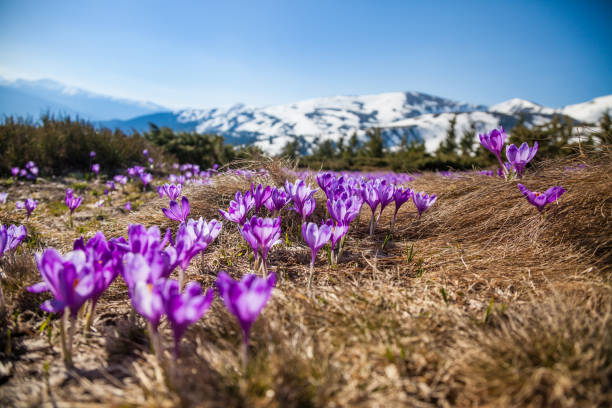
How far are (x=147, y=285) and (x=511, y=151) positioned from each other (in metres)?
2.90

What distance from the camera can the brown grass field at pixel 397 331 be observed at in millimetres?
995

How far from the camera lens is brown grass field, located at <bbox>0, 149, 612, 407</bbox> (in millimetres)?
995

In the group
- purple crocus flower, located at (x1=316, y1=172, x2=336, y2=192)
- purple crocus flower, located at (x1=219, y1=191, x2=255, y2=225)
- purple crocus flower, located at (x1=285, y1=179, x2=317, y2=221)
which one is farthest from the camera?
purple crocus flower, located at (x1=316, y1=172, x2=336, y2=192)

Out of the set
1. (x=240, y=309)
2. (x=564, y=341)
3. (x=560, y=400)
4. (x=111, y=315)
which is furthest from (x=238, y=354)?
(x=564, y=341)

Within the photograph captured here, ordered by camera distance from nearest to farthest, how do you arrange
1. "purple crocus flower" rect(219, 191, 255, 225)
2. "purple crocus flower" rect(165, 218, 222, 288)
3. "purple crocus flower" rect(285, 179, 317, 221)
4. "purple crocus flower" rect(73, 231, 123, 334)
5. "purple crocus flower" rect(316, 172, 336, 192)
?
"purple crocus flower" rect(73, 231, 123, 334)
"purple crocus flower" rect(165, 218, 222, 288)
"purple crocus flower" rect(219, 191, 255, 225)
"purple crocus flower" rect(285, 179, 317, 221)
"purple crocus flower" rect(316, 172, 336, 192)

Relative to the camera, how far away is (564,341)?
1.08 m

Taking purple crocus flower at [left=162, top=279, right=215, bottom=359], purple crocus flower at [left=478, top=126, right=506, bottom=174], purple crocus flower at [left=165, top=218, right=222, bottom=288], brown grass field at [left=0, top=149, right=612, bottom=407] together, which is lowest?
brown grass field at [left=0, top=149, right=612, bottom=407]

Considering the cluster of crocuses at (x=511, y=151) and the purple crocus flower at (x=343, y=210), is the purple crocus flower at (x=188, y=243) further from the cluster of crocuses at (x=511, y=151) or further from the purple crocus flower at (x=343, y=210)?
the cluster of crocuses at (x=511, y=151)

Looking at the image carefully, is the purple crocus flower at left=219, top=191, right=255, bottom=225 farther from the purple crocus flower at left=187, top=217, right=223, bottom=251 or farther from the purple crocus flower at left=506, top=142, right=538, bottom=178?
the purple crocus flower at left=506, top=142, right=538, bottom=178

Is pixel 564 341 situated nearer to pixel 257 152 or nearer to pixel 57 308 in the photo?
pixel 57 308

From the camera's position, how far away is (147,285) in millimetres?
1175

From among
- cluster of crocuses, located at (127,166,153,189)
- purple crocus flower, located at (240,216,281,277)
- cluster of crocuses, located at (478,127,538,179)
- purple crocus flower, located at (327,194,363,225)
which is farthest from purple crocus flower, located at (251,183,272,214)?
cluster of crocuses, located at (127,166,153,189)

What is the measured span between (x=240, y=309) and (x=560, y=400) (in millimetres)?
1044

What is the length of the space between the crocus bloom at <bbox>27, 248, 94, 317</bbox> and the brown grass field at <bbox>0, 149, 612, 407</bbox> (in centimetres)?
29
